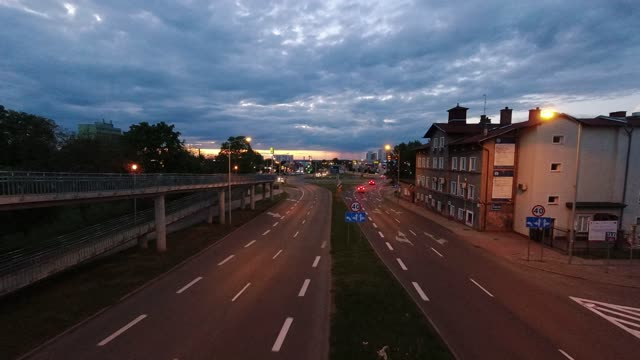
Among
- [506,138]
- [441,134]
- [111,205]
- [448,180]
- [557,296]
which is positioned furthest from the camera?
[111,205]

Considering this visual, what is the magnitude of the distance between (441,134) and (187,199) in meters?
38.0

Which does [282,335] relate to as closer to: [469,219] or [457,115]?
[469,219]

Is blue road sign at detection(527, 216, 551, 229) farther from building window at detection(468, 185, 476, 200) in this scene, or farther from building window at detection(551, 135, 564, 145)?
building window at detection(468, 185, 476, 200)

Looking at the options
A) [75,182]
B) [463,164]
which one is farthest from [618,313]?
[463,164]

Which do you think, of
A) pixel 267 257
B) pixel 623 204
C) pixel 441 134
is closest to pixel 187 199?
pixel 267 257

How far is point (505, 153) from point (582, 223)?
9785 millimetres

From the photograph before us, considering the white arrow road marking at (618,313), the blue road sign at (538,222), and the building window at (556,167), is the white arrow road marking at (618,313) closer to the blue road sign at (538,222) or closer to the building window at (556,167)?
the blue road sign at (538,222)

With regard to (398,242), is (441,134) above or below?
above

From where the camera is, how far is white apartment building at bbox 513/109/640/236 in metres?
32.0

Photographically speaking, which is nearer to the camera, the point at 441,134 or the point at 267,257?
the point at 267,257

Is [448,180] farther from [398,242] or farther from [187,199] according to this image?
[187,199]

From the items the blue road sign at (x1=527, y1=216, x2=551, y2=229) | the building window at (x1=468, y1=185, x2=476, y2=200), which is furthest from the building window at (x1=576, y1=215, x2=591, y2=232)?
the blue road sign at (x1=527, y1=216, x2=551, y2=229)

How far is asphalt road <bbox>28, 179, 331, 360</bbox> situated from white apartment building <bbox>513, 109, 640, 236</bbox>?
967 inches

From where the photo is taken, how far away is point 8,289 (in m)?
15.5
